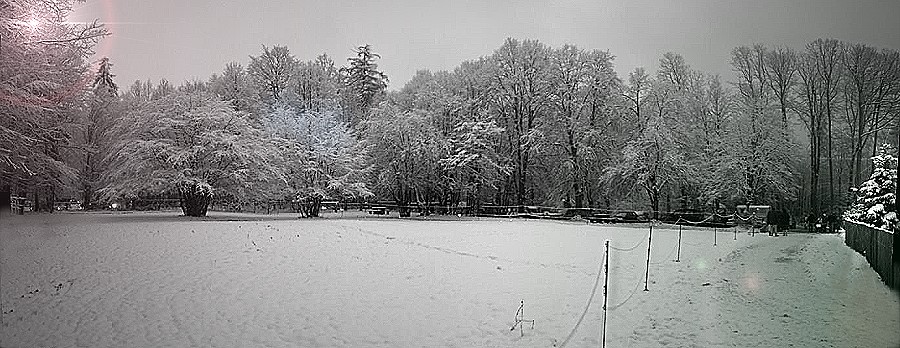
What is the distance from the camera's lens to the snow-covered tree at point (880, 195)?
90.4 inches

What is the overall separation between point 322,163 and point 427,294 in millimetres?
8806

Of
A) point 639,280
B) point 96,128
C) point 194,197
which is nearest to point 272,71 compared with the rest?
point 96,128

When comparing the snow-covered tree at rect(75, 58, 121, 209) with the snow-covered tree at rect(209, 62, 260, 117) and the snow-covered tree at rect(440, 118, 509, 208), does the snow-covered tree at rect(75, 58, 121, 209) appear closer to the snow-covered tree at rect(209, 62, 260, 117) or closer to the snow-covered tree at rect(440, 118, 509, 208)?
the snow-covered tree at rect(209, 62, 260, 117)

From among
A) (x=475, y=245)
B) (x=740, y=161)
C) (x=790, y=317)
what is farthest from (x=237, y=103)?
(x=790, y=317)

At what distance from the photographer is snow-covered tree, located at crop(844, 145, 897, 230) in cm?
230

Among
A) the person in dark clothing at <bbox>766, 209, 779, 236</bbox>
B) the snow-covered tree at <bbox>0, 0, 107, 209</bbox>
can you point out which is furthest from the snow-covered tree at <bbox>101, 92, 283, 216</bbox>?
the person in dark clothing at <bbox>766, 209, 779, 236</bbox>

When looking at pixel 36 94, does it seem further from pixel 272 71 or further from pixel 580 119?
pixel 580 119

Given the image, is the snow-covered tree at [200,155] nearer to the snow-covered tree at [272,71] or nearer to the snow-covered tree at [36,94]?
the snow-covered tree at [272,71]

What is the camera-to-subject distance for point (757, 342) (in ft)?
9.60

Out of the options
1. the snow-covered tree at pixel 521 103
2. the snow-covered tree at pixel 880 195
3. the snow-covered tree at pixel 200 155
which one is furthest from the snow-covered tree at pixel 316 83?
the snow-covered tree at pixel 880 195

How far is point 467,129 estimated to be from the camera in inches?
508

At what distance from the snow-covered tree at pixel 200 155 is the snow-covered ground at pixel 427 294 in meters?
2.70

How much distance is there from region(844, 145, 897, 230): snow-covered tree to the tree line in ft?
0.23

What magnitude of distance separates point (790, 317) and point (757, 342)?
0.34 m
